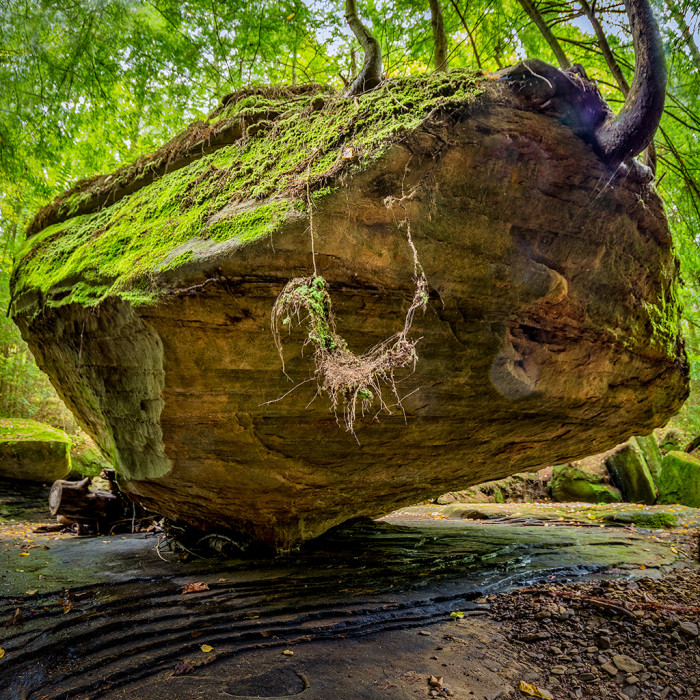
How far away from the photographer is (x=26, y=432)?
414 inches

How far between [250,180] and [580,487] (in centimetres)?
1389

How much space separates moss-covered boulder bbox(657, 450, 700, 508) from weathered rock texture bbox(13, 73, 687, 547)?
935cm

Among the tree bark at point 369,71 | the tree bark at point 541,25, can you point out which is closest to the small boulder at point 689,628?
the tree bark at point 369,71

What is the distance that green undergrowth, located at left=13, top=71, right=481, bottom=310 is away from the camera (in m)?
2.74

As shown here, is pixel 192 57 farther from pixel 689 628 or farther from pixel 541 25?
pixel 689 628

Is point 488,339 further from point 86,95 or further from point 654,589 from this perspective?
point 86,95

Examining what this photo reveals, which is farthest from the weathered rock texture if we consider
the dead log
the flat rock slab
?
the dead log

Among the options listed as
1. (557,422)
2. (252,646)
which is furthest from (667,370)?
(252,646)

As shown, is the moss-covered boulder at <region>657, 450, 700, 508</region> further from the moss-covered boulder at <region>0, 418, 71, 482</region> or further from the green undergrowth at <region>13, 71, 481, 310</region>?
the moss-covered boulder at <region>0, 418, 71, 482</region>

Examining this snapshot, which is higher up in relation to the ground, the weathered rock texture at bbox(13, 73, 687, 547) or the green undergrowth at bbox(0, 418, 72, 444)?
the weathered rock texture at bbox(13, 73, 687, 547)

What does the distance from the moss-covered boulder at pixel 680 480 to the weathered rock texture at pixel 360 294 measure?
9.35 m

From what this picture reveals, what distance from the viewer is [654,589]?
14.6ft

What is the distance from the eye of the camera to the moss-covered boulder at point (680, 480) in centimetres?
1141

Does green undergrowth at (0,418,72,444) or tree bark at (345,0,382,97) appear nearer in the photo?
tree bark at (345,0,382,97)
